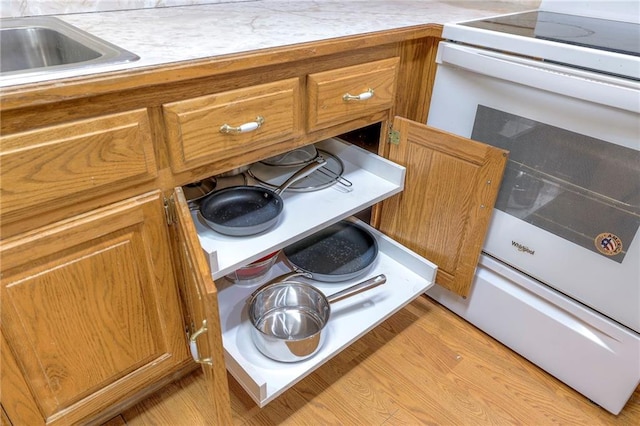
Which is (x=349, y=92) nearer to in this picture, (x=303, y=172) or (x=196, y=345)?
(x=303, y=172)

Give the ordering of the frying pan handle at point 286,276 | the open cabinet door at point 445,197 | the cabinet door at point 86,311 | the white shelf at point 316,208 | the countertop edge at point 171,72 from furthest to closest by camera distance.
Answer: the frying pan handle at point 286,276
the open cabinet door at point 445,197
the white shelf at point 316,208
the cabinet door at point 86,311
the countertop edge at point 171,72

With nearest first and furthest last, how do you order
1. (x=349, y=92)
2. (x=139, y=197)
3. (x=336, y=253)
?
(x=139, y=197) < (x=349, y=92) < (x=336, y=253)

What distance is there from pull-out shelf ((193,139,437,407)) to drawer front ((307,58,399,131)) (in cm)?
21

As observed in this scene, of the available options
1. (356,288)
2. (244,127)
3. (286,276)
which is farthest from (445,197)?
(244,127)

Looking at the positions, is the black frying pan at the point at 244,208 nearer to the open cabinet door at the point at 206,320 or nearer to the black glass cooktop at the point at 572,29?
the open cabinet door at the point at 206,320

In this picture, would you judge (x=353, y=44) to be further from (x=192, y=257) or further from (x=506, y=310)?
(x=506, y=310)

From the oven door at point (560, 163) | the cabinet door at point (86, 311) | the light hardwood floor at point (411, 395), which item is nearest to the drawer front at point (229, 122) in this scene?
the cabinet door at point (86, 311)

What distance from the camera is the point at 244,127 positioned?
881mm

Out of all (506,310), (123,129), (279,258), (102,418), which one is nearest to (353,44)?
(123,129)

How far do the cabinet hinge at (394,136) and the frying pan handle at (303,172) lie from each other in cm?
21

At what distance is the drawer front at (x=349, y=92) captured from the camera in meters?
1.00

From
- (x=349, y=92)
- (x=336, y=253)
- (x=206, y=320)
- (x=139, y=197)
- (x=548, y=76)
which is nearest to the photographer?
(x=206, y=320)

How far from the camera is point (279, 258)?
1339 millimetres

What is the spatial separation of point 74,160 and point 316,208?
24.0 inches
